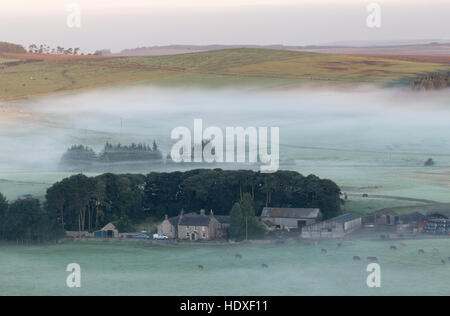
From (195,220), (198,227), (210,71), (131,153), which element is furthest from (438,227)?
(210,71)

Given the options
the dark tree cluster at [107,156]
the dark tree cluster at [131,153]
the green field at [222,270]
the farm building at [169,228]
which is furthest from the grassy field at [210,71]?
the green field at [222,270]

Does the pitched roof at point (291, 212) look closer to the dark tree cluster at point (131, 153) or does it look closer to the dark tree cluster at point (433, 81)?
the dark tree cluster at point (131, 153)

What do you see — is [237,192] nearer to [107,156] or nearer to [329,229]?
[329,229]
